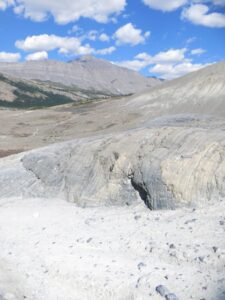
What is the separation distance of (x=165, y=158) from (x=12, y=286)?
7.75m

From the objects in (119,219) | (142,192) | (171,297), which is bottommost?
(171,297)

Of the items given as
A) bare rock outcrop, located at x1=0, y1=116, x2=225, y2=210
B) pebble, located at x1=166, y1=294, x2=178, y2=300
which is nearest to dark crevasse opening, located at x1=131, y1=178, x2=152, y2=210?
bare rock outcrop, located at x1=0, y1=116, x2=225, y2=210

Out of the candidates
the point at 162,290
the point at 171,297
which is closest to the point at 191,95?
the point at 162,290

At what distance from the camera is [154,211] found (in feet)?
57.9

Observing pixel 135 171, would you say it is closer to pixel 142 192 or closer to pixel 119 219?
pixel 142 192

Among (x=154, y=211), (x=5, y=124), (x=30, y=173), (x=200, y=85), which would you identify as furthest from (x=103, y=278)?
(x=5, y=124)

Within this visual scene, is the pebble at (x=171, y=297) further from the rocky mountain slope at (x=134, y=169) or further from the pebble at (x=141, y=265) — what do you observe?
the rocky mountain slope at (x=134, y=169)

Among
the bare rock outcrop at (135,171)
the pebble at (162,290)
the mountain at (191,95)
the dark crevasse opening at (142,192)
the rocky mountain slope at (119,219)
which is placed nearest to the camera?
the pebble at (162,290)

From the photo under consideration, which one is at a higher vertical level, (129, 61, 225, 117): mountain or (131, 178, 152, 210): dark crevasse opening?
(129, 61, 225, 117): mountain

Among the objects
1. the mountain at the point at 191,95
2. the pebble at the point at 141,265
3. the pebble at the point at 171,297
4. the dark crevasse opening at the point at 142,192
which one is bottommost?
the pebble at the point at 171,297

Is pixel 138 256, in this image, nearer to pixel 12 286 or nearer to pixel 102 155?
pixel 12 286

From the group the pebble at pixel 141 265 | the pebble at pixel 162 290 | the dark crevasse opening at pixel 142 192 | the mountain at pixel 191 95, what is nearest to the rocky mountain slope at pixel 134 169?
the dark crevasse opening at pixel 142 192

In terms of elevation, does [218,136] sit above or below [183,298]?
above

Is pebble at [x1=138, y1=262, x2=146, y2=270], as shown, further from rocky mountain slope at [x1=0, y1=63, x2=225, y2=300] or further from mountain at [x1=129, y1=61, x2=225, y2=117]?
mountain at [x1=129, y1=61, x2=225, y2=117]
